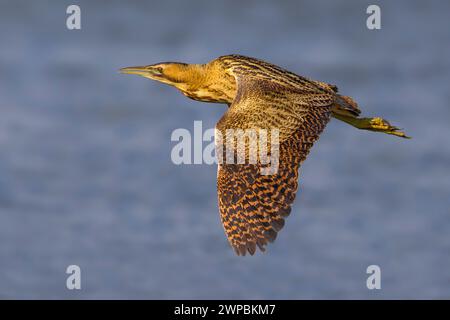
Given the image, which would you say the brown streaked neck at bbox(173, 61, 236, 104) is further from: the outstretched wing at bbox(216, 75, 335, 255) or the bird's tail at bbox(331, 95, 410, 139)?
the outstretched wing at bbox(216, 75, 335, 255)

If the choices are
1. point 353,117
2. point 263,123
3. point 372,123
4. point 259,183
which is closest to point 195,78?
point 353,117

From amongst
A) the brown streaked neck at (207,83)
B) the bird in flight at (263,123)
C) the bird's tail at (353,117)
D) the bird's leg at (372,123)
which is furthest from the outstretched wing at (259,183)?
the bird's leg at (372,123)

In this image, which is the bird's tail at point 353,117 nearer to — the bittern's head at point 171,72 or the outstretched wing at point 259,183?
the outstretched wing at point 259,183

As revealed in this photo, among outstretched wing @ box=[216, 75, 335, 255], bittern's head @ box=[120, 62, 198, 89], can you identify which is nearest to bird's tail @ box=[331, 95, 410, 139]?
outstretched wing @ box=[216, 75, 335, 255]

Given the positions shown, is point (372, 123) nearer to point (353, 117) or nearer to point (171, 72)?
point (353, 117)

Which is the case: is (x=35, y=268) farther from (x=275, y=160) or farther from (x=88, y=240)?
(x=275, y=160)
